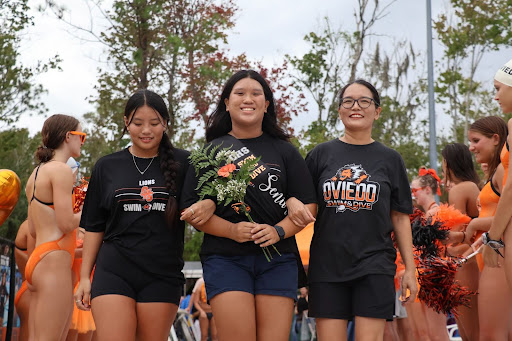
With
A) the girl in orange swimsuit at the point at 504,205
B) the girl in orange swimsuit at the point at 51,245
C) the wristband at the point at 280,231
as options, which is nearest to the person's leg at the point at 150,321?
the wristband at the point at 280,231

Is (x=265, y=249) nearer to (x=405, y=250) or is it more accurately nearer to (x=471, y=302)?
(x=405, y=250)

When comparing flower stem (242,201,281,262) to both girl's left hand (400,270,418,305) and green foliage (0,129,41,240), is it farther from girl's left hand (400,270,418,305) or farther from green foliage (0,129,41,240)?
green foliage (0,129,41,240)

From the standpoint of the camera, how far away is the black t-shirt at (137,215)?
4832mm

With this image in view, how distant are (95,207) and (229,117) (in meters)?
1.19

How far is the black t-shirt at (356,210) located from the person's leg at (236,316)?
0.71m

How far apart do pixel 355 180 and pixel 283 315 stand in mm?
1146

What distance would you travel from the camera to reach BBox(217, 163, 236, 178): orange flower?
446cm

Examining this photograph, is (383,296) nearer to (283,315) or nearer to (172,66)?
(283,315)

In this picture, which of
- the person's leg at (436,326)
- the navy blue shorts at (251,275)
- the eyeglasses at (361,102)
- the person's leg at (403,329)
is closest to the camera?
the navy blue shorts at (251,275)

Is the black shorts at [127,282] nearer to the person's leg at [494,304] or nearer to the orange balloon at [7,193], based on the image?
the orange balloon at [7,193]

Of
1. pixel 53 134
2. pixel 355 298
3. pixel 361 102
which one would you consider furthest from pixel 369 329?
pixel 53 134

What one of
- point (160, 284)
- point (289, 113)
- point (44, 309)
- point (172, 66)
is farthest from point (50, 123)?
point (289, 113)

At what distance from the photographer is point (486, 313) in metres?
5.60

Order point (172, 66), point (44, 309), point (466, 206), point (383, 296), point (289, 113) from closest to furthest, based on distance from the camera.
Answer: point (383, 296) < point (44, 309) < point (466, 206) < point (172, 66) < point (289, 113)
